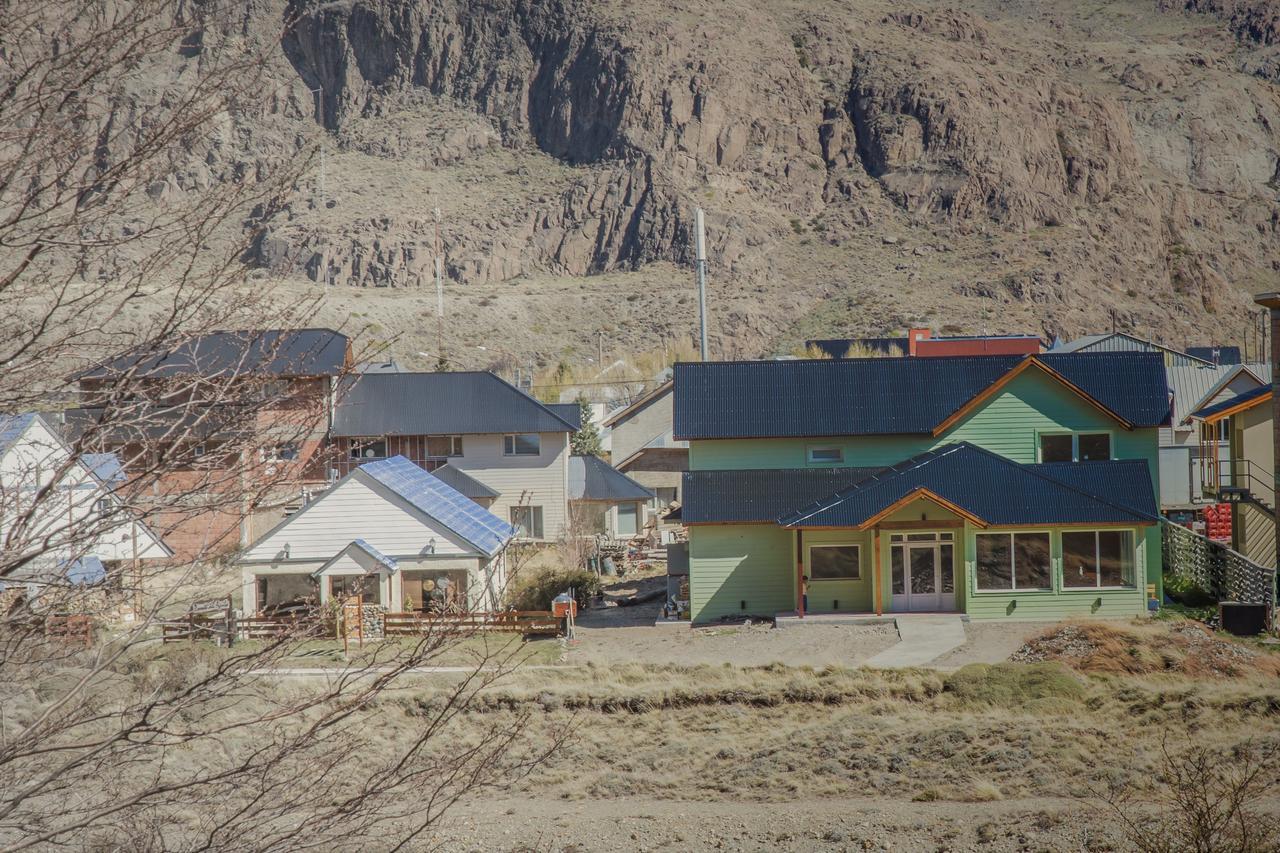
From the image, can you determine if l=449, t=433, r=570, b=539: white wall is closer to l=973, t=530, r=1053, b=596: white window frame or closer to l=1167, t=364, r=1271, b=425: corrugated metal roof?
l=973, t=530, r=1053, b=596: white window frame

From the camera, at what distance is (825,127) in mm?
145500

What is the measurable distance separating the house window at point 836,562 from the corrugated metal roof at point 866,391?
122 inches

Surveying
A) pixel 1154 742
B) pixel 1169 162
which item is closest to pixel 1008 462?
pixel 1154 742

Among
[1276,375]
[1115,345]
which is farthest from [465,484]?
[1115,345]

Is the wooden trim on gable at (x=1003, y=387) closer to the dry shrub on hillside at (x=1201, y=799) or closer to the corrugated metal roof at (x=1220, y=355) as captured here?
the dry shrub on hillside at (x=1201, y=799)

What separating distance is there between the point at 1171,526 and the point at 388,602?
65.2 ft

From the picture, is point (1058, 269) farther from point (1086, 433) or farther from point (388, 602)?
point (388, 602)

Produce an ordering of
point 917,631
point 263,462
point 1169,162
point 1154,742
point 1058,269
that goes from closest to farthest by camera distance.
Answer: point 263,462
point 1154,742
point 917,631
point 1058,269
point 1169,162

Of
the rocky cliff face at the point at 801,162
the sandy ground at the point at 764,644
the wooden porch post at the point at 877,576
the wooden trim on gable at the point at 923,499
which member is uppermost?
the rocky cliff face at the point at 801,162

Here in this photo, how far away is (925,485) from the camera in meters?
28.8

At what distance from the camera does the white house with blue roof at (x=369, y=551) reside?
92.6ft

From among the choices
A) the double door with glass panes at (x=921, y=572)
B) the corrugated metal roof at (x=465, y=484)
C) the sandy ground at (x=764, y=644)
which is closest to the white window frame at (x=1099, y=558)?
the sandy ground at (x=764, y=644)

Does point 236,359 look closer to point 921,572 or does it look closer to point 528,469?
point 921,572

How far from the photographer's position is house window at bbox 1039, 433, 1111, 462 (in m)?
31.4
